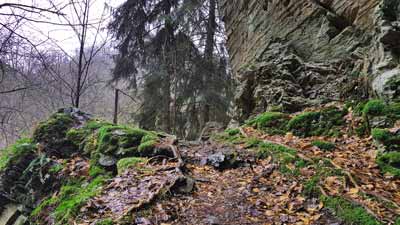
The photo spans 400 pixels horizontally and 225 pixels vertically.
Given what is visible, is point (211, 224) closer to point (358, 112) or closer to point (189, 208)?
point (189, 208)

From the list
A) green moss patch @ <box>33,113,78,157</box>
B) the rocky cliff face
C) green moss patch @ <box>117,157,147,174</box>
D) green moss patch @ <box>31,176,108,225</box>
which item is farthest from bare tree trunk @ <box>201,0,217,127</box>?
green moss patch @ <box>31,176,108,225</box>

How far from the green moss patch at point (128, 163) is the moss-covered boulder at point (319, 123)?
2.98m

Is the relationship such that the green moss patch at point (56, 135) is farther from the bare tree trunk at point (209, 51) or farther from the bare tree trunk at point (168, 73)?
the bare tree trunk at point (209, 51)

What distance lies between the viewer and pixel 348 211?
2834 millimetres

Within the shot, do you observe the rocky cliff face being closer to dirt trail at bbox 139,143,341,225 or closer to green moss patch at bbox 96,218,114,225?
dirt trail at bbox 139,143,341,225

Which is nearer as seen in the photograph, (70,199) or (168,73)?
(70,199)

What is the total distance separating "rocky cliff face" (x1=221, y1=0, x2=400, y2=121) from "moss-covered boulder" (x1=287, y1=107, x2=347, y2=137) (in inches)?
26.6

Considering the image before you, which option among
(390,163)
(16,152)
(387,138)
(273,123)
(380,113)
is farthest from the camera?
(273,123)

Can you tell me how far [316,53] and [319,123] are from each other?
2624 millimetres

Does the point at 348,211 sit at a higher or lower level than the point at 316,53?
lower

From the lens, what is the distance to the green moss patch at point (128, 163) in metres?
4.39

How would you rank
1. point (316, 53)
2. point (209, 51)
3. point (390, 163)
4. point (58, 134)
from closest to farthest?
point (390, 163), point (58, 134), point (316, 53), point (209, 51)

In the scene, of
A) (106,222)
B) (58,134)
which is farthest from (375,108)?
(58,134)

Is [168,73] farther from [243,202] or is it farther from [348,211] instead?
[348,211]
